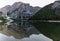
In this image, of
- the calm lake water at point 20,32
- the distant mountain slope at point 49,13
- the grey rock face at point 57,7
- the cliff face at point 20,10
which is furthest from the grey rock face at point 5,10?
the grey rock face at point 57,7

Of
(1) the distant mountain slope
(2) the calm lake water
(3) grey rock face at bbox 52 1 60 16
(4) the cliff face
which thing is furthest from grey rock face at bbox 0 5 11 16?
(3) grey rock face at bbox 52 1 60 16

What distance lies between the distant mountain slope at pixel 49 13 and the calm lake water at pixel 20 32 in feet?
1.08

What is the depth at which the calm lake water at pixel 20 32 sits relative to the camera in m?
2.70

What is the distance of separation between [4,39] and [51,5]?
4.68 ft

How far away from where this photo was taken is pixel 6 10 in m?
3.44

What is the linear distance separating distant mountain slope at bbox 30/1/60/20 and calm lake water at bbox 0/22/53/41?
329 millimetres

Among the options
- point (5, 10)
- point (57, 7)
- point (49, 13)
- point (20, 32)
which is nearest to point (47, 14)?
point (49, 13)

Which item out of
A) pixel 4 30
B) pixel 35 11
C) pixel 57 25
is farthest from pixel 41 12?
pixel 4 30

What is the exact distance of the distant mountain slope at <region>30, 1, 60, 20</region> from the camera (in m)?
3.36

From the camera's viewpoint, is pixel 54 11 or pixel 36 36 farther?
pixel 54 11

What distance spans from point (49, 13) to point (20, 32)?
88cm

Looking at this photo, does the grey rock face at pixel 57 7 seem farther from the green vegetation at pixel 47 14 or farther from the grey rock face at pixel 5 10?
the grey rock face at pixel 5 10

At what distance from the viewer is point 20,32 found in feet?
9.73

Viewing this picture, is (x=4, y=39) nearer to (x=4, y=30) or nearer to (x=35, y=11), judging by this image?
(x=4, y=30)
